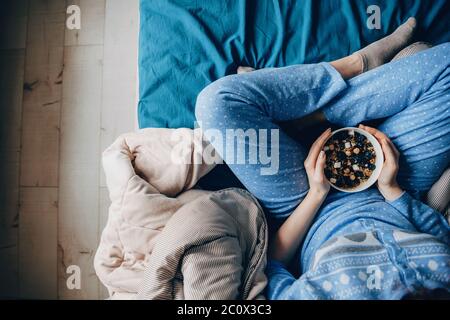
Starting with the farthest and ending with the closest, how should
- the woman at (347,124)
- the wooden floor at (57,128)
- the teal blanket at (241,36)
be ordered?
the wooden floor at (57,128), the teal blanket at (241,36), the woman at (347,124)

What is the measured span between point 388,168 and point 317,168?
0.16 metres

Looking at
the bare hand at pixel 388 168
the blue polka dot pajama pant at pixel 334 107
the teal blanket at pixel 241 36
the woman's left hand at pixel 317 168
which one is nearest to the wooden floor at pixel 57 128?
the teal blanket at pixel 241 36

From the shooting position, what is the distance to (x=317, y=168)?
0.78 m

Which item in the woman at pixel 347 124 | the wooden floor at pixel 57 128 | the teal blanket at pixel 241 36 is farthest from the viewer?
the wooden floor at pixel 57 128

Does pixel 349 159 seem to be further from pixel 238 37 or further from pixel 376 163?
pixel 238 37

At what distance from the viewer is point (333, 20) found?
2.89ft

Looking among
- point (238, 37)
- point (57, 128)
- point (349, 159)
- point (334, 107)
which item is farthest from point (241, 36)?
point (57, 128)

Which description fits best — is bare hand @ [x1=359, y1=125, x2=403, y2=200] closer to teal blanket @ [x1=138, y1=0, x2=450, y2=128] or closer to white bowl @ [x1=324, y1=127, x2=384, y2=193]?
white bowl @ [x1=324, y1=127, x2=384, y2=193]

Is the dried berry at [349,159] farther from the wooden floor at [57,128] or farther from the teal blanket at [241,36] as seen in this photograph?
the wooden floor at [57,128]

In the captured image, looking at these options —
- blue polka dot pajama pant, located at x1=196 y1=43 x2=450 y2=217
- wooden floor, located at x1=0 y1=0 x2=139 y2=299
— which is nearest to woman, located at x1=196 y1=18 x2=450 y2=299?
blue polka dot pajama pant, located at x1=196 y1=43 x2=450 y2=217

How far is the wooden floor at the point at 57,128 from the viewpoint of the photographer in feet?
3.37

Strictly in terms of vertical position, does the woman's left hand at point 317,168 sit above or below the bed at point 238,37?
below

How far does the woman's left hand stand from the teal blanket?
230 mm
